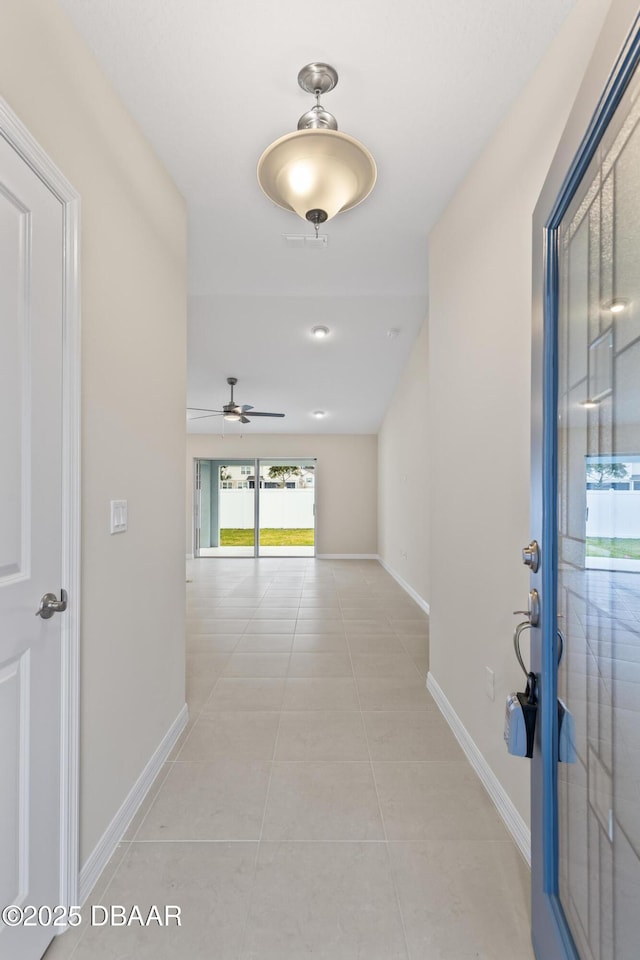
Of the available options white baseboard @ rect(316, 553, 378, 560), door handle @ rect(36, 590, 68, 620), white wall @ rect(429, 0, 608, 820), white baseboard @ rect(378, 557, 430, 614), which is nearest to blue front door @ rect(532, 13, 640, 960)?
white wall @ rect(429, 0, 608, 820)

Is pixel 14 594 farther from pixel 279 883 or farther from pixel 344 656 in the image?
pixel 344 656

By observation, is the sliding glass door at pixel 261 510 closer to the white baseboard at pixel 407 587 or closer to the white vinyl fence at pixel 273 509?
→ the white vinyl fence at pixel 273 509

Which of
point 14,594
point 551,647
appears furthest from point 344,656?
point 14,594

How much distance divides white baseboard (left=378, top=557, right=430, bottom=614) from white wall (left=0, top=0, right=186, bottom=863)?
315 centimetres

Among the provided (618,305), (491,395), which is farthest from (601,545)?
(491,395)

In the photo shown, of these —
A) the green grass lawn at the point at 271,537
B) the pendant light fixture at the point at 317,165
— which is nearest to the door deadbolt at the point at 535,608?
the pendant light fixture at the point at 317,165

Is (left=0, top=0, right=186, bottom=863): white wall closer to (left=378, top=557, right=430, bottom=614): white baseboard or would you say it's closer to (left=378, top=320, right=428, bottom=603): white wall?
(left=378, top=320, right=428, bottom=603): white wall

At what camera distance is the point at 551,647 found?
3.61 ft

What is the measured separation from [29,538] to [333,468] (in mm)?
7888

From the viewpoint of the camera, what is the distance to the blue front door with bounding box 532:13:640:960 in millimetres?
801

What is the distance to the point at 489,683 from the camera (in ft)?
6.07

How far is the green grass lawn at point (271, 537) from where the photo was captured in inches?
355

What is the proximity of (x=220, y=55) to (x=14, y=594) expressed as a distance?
1844 mm

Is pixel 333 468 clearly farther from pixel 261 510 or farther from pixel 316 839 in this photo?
pixel 316 839
